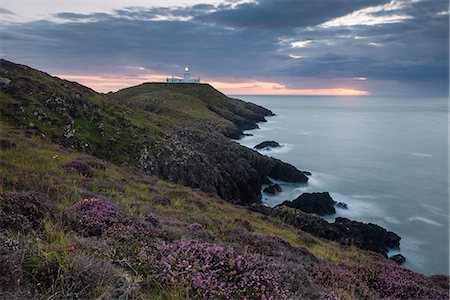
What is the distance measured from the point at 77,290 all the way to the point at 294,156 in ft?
239

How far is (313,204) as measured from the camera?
3941 centimetres

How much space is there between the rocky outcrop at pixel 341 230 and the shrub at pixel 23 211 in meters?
21.8

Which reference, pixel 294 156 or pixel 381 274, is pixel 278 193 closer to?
pixel 294 156

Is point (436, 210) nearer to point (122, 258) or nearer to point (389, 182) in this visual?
point (389, 182)

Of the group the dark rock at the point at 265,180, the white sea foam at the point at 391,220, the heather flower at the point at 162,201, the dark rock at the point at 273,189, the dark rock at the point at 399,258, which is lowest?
the dark rock at the point at 399,258

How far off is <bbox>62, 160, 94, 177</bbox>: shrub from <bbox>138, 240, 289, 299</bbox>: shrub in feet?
36.8

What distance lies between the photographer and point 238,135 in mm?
98375

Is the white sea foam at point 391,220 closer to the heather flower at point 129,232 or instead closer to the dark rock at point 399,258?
the dark rock at point 399,258

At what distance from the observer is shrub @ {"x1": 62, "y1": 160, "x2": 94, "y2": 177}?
660 inches

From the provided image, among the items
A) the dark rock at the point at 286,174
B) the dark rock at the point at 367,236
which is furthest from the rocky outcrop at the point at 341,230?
the dark rock at the point at 286,174

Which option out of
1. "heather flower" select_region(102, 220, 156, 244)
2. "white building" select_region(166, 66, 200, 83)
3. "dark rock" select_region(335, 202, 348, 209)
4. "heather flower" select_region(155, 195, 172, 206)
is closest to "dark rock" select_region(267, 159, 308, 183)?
"dark rock" select_region(335, 202, 348, 209)

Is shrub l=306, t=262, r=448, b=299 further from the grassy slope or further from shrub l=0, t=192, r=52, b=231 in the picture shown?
shrub l=0, t=192, r=52, b=231

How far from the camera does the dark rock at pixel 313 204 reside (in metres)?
39.0

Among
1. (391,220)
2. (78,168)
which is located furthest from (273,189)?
(78,168)
